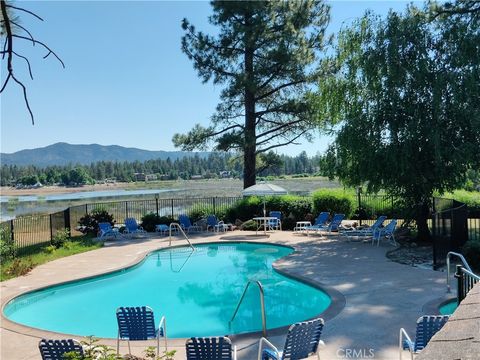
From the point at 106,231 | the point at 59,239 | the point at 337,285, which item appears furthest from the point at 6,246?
the point at 337,285

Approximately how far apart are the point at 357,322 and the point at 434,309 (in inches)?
58.4

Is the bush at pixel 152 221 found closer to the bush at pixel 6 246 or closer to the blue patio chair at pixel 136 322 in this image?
the bush at pixel 6 246

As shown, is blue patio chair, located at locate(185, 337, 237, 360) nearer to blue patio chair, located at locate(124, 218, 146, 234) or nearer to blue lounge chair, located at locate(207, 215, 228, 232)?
blue patio chair, located at locate(124, 218, 146, 234)

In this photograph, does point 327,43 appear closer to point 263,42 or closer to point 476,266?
point 263,42

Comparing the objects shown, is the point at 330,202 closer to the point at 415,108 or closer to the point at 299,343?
the point at 415,108

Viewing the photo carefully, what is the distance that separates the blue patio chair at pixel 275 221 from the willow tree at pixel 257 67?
13.7ft

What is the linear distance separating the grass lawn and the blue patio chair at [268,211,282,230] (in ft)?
23.9

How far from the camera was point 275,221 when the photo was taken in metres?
20.1

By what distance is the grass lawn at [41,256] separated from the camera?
12.3m

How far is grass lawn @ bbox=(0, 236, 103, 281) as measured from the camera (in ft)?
40.3

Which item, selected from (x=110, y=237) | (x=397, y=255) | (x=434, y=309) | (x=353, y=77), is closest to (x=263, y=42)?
(x=353, y=77)

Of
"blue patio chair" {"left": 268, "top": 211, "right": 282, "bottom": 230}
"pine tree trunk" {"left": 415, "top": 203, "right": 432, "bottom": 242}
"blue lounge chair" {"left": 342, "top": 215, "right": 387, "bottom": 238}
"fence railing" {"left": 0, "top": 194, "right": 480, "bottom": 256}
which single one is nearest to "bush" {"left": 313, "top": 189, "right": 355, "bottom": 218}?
"fence railing" {"left": 0, "top": 194, "right": 480, "bottom": 256}

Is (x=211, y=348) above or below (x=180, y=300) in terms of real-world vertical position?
above

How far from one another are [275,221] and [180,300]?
32.4 ft
